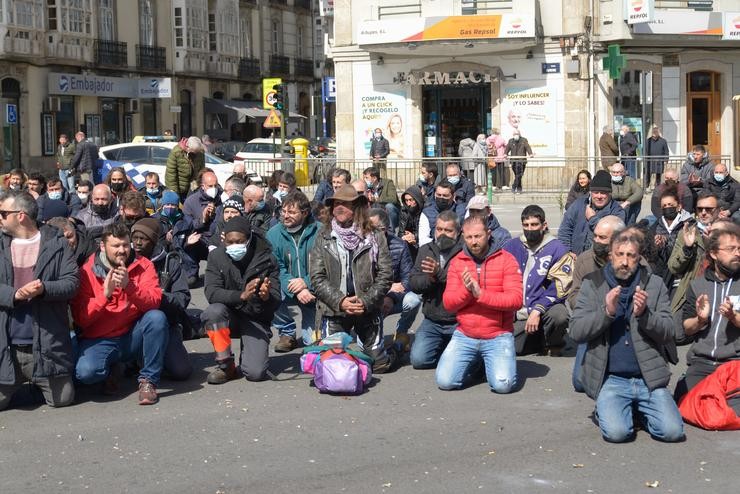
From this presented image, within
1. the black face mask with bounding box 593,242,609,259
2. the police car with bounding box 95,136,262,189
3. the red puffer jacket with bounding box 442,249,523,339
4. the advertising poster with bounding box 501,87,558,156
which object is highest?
the advertising poster with bounding box 501,87,558,156

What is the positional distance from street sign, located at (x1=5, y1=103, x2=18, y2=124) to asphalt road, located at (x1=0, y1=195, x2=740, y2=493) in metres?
32.3

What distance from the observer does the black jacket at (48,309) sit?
8.12 m

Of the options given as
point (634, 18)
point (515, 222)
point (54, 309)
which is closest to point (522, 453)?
point (54, 309)

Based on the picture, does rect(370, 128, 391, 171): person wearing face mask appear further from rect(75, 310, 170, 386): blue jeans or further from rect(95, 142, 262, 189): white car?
rect(75, 310, 170, 386): blue jeans

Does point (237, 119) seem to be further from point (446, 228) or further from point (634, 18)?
point (446, 228)

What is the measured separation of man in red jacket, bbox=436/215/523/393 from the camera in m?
8.73

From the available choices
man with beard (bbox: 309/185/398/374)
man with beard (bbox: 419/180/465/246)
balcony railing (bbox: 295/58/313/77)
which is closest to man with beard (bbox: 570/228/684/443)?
man with beard (bbox: 309/185/398/374)

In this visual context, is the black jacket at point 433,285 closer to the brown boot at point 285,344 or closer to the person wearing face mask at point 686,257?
the brown boot at point 285,344

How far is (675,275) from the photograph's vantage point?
10.5 m

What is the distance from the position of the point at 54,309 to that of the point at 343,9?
2385cm

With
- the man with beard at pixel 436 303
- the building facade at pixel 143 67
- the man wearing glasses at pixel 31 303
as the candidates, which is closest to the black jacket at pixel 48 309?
the man wearing glasses at pixel 31 303

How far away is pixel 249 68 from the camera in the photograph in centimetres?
5484

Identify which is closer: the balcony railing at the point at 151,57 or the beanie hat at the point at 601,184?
the beanie hat at the point at 601,184

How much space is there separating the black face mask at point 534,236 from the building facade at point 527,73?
1858 cm
